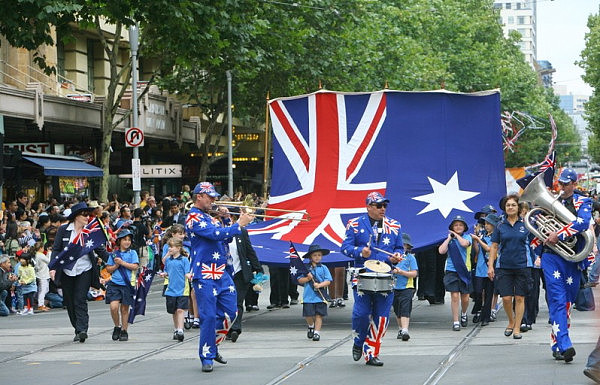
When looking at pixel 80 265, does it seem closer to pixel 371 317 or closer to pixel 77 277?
pixel 77 277

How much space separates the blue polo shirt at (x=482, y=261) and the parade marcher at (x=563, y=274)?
445 cm

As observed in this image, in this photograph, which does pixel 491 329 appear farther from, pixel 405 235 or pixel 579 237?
pixel 579 237

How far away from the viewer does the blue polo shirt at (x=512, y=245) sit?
1477 cm

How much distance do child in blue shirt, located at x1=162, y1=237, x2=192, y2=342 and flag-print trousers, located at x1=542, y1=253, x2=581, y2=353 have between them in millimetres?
5119

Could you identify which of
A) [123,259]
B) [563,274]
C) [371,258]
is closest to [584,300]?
[563,274]

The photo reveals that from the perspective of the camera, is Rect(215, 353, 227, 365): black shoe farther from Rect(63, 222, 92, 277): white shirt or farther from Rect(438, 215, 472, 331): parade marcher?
Rect(438, 215, 472, 331): parade marcher

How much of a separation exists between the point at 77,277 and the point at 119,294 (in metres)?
0.62

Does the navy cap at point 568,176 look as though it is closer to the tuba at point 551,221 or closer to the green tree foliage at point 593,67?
the tuba at point 551,221

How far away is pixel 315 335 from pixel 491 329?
2714mm

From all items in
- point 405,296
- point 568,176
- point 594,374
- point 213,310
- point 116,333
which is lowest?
point 116,333

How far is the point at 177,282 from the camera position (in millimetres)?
15594

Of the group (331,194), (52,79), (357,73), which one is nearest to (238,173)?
(357,73)

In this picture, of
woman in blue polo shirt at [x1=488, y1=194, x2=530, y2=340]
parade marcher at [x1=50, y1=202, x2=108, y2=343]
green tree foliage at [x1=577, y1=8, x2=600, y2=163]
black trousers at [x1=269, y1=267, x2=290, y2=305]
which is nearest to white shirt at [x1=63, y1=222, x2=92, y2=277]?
parade marcher at [x1=50, y1=202, x2=108, y2=343]

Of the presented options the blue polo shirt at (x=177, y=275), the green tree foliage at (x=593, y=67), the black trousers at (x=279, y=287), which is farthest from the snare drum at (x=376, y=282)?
the green tree foliage at (x=593, y=67)
